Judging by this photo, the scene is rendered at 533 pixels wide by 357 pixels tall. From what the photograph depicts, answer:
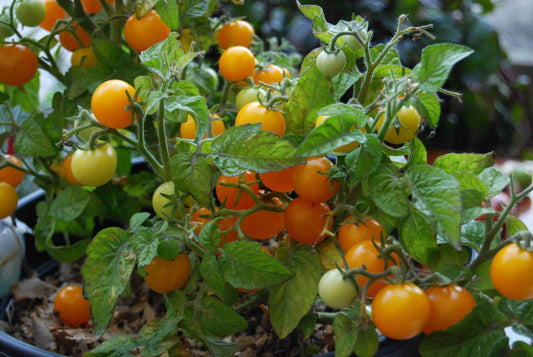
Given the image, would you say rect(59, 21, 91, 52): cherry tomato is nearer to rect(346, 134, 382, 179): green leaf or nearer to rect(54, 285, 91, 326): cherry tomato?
rect(54, 285, 91, 326): cherry tomato

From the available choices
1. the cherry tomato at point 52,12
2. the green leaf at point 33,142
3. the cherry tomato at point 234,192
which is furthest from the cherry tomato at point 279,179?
the cherry tomato at point 52,12

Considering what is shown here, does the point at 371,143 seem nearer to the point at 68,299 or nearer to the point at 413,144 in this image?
the point at 413,144

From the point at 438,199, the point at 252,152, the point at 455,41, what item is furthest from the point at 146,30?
the point at 455,41

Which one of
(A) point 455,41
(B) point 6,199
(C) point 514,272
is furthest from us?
(A) point 455,41

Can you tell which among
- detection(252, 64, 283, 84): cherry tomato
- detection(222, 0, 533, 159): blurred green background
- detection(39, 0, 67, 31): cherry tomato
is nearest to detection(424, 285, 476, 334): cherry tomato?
detection(252, 64, 283, 84): cherry tomato

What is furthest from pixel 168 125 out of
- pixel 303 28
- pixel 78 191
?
pixel 303 28

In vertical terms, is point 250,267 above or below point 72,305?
above

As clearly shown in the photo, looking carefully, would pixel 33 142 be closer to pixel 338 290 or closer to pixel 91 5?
pixel 91 5
